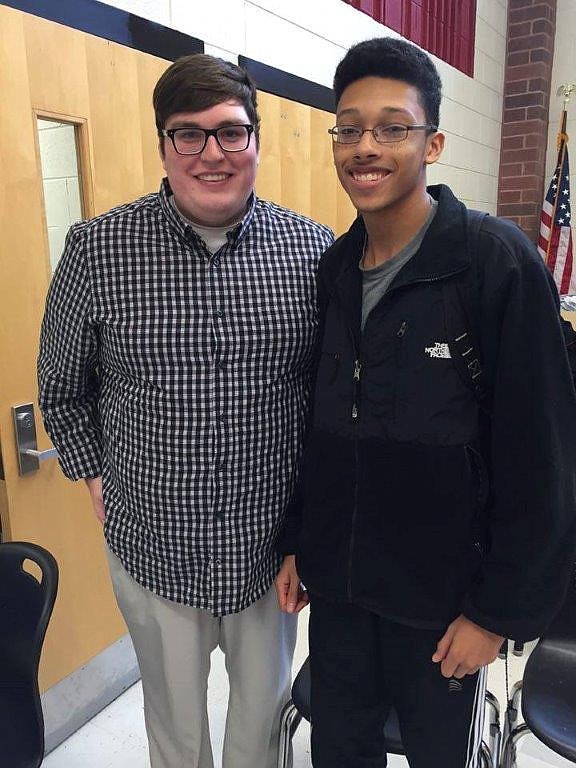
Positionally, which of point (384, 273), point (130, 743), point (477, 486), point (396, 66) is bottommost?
point (130, 743)

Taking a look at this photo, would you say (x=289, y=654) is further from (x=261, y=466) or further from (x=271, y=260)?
(x=271, y=260)

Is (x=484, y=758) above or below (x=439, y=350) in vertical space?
below

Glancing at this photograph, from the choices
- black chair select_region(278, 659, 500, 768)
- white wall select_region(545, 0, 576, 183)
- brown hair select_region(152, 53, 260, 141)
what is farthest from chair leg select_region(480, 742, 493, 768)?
white wall select_region(545, 0, 576, 183)

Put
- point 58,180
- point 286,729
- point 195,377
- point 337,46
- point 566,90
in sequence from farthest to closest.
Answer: point 566,90 → point 337,46 → point 58,180 → point 286,729 → point 195,377

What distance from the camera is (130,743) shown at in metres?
1.76

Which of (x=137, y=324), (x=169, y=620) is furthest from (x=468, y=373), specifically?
(x=169, y=620)

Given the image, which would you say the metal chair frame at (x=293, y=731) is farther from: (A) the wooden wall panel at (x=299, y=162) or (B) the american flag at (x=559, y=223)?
(B) the american flag at (x=559, y=223)

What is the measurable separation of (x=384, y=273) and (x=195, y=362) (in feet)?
1.21

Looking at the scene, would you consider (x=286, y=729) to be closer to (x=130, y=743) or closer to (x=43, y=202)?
(x=130, y=743)

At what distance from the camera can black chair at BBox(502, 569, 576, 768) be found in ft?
3.84

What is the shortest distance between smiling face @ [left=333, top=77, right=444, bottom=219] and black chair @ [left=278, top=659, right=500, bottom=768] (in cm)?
90

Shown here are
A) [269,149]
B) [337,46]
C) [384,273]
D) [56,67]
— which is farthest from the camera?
[337,46]

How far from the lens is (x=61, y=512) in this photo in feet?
5.49

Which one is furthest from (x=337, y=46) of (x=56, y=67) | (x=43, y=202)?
(x=43, y=202)
